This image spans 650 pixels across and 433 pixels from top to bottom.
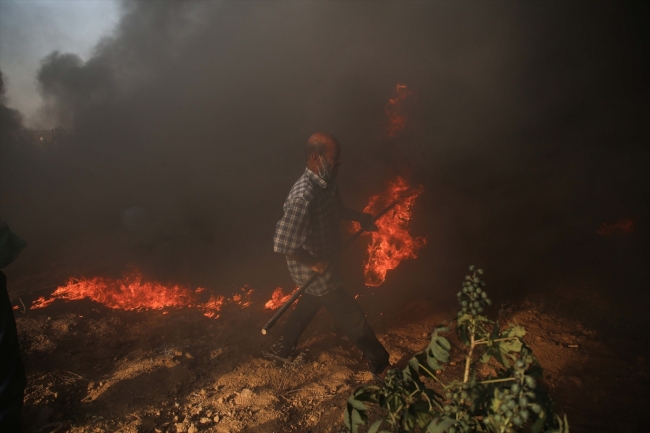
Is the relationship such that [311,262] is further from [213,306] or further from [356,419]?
[213,306]

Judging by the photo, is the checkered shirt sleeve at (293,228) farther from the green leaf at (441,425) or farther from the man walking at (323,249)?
the green leaf at (441,425)

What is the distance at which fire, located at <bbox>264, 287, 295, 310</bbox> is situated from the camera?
17.9ft

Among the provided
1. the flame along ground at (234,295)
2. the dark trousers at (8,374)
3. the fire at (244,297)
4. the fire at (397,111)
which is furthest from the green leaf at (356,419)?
the fire at (397,111)

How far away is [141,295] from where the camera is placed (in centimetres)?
605

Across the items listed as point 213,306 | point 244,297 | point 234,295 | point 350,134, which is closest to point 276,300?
point 244,297

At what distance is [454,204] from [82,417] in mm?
6844

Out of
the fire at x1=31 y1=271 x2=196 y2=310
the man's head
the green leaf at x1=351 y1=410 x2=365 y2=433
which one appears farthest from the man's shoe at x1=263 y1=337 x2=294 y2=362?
the green leaf at x1=351 y1=410 x2=365 y2=433

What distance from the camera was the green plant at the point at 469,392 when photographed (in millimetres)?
1079

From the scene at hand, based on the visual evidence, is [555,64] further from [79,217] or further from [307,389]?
[79,217]

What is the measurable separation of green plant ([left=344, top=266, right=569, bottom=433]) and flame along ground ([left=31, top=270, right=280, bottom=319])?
4373 millimetres

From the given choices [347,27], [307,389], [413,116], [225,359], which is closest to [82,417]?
[225,359]

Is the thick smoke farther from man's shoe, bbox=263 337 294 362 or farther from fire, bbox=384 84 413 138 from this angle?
man's shoe, bbox=263 337 294 362

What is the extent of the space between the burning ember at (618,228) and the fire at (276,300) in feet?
20.2

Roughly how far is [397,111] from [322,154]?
4752 mm
